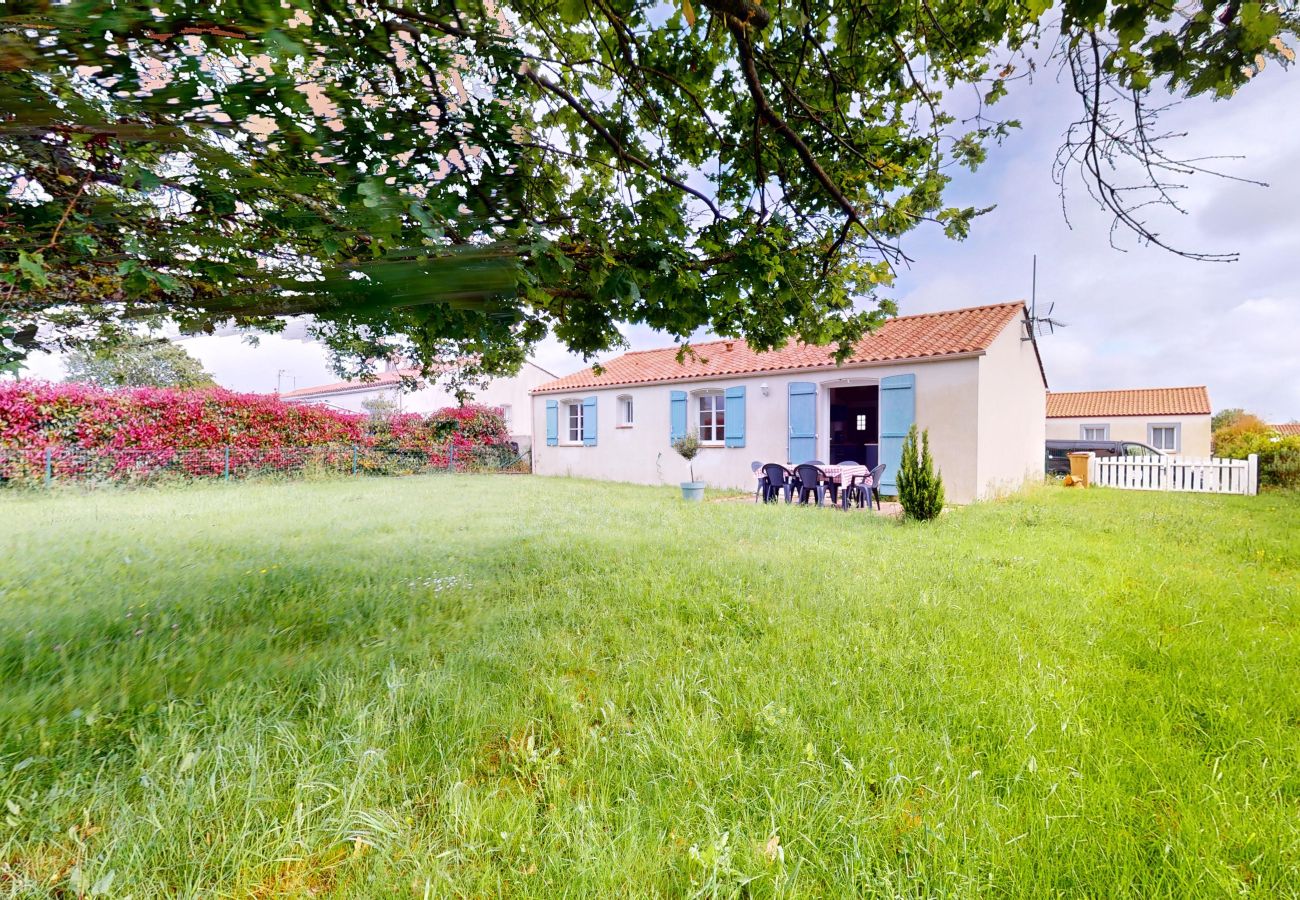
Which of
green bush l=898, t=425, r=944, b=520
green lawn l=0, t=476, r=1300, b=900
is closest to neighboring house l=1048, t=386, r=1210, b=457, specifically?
green bush l=898, t=425, r=944, b=520

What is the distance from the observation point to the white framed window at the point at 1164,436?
2483cm

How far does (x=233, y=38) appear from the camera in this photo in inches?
65.6

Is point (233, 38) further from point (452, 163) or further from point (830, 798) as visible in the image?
point (830, 798)

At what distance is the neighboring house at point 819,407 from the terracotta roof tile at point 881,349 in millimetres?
37

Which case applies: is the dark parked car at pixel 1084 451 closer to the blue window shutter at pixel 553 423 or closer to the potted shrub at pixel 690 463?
the potted shrub at pixel 690 463

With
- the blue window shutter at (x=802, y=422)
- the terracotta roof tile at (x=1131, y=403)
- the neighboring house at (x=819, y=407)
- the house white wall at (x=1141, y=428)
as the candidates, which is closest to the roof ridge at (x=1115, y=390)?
the terracotta roof tile at (x=1131, y=403)

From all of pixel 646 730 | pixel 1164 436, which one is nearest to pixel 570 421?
pixel 646 730

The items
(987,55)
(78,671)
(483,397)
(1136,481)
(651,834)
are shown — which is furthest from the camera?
(483,397)

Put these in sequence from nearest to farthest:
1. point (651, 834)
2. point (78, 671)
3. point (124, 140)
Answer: point (651, 834)
point (124, 140)
point (78, 671)

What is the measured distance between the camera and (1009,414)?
1063 cm

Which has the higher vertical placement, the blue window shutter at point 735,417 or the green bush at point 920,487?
the blue window shutter at point 735,417

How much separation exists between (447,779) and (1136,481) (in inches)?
654

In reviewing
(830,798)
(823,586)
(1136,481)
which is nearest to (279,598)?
(830,798)

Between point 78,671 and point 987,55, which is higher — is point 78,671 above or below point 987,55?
below
